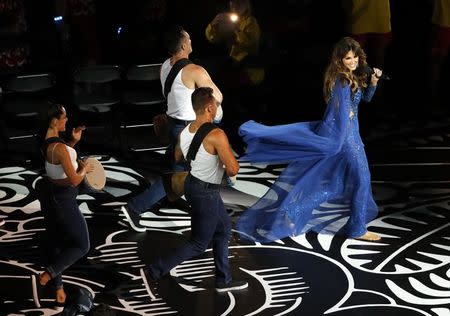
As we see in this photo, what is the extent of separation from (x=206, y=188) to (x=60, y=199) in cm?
107

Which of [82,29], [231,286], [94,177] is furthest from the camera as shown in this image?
[82,29]

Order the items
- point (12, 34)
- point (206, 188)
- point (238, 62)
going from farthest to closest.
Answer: point (12, 34) < point (238, 62) < point (206, 188)

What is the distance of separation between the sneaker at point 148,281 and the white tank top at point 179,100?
1.46 metres

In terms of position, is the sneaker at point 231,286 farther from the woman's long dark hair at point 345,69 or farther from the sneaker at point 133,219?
the woman's long dark hair at point 345,69

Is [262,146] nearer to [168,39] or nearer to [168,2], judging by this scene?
[168,39]

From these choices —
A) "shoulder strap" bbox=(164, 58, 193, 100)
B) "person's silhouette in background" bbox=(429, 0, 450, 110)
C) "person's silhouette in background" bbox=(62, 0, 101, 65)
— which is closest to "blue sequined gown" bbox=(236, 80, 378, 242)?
"shoulder strap" bbox=(164, 58, 193, 100)

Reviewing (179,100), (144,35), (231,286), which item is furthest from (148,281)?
(144,35)

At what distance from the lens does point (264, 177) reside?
10.9 meters

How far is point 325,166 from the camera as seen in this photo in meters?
9.22

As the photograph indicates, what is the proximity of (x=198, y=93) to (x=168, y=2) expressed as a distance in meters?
5.71

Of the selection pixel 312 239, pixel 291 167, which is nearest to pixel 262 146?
pixel 291 167

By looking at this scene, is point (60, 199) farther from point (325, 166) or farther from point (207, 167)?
point (325, 166)

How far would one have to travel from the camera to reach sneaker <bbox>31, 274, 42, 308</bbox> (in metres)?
8.13

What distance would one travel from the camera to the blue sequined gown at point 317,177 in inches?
355
